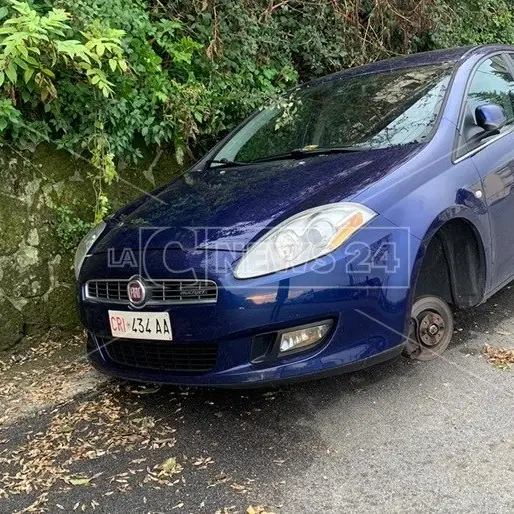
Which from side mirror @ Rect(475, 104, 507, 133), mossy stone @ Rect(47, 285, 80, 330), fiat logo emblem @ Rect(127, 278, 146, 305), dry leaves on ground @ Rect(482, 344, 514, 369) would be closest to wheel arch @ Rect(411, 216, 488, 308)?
dry leaves on ground @ Rect(482, 344, 514, 369)

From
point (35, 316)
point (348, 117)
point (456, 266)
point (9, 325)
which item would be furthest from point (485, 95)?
point (9, 325)

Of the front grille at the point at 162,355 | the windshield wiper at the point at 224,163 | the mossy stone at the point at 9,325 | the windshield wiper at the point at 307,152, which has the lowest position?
the mossy stone at the point at 9,325

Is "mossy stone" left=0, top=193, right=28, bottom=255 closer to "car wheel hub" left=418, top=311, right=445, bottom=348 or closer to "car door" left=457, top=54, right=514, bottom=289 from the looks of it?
"car wheel hub" left=418, top=311, right=445, bottom=348

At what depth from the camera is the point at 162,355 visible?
2842 millimetres

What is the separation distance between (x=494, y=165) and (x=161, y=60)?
2.38m

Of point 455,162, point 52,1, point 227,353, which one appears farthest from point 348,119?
point 52,1

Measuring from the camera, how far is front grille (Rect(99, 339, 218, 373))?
8.86 ft

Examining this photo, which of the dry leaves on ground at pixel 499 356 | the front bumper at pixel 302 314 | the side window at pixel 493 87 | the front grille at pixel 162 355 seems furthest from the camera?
the side window at pixel 493 87

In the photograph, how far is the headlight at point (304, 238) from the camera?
2.57m

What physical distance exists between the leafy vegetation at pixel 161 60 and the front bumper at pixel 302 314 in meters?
1.67

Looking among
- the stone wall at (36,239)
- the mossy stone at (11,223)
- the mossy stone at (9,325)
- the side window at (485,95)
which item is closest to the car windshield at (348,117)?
the side window at (485,95)

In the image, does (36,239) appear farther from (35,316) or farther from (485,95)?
(485,95)

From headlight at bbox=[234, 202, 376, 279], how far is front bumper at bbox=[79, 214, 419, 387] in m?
0.05

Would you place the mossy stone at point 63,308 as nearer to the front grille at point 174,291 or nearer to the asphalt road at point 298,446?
the asphalt road at point 298,446
